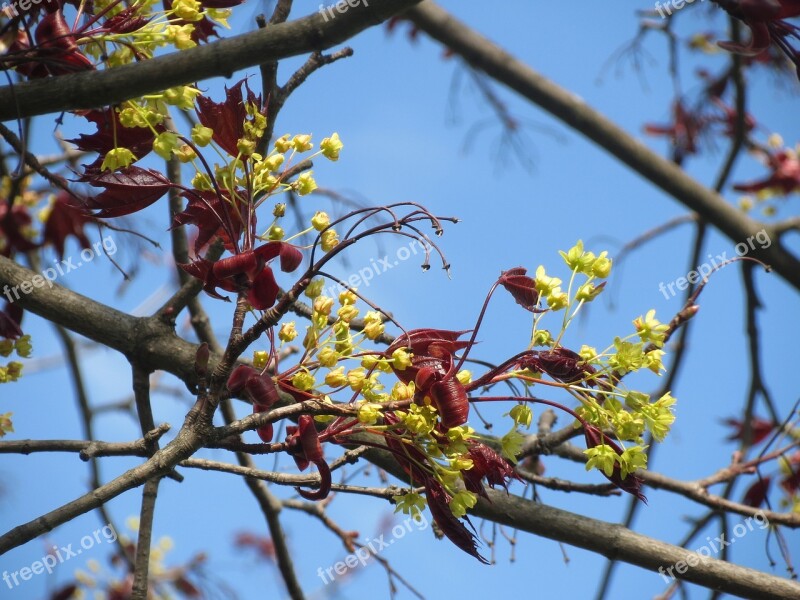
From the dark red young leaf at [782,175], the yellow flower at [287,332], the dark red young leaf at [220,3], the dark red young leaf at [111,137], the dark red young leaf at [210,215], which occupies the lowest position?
the yellow flower at [287,332]

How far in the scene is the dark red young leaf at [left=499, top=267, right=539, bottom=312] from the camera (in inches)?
54.6

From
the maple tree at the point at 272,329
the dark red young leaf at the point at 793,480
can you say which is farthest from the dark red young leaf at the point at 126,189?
the dark red young leaf at the point at 793,480

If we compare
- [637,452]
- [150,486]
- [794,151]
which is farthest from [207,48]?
[794,151]

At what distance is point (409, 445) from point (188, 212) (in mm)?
581

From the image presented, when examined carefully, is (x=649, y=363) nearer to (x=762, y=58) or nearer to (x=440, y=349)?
(x=440, y=349)

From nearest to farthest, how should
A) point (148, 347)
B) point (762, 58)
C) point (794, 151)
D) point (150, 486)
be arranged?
point (150, 486), point (148, 347), point (762, 58), point (794, 151)

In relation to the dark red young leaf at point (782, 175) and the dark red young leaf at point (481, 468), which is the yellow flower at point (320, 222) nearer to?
the dark red young leaf at point (481, 468)

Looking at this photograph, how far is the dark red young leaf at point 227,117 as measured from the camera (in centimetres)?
140

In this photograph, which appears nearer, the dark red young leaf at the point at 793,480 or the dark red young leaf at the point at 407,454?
the dark red young leaf at the point at 407,454

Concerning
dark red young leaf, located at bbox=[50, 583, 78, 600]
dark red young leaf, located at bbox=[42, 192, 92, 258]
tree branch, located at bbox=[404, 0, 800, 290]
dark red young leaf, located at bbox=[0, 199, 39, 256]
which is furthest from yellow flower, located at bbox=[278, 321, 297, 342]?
dark red young leaf, located at bbox=[50, 583, 78, 600]

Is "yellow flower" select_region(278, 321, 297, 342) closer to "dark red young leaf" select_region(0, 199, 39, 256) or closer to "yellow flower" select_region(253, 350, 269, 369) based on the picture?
"yellow flower" select_region(253, 350, 269, 369)

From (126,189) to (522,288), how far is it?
723 millimetres

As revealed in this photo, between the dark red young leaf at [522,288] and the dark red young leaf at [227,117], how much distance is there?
520mm

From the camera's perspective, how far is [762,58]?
4.24m
